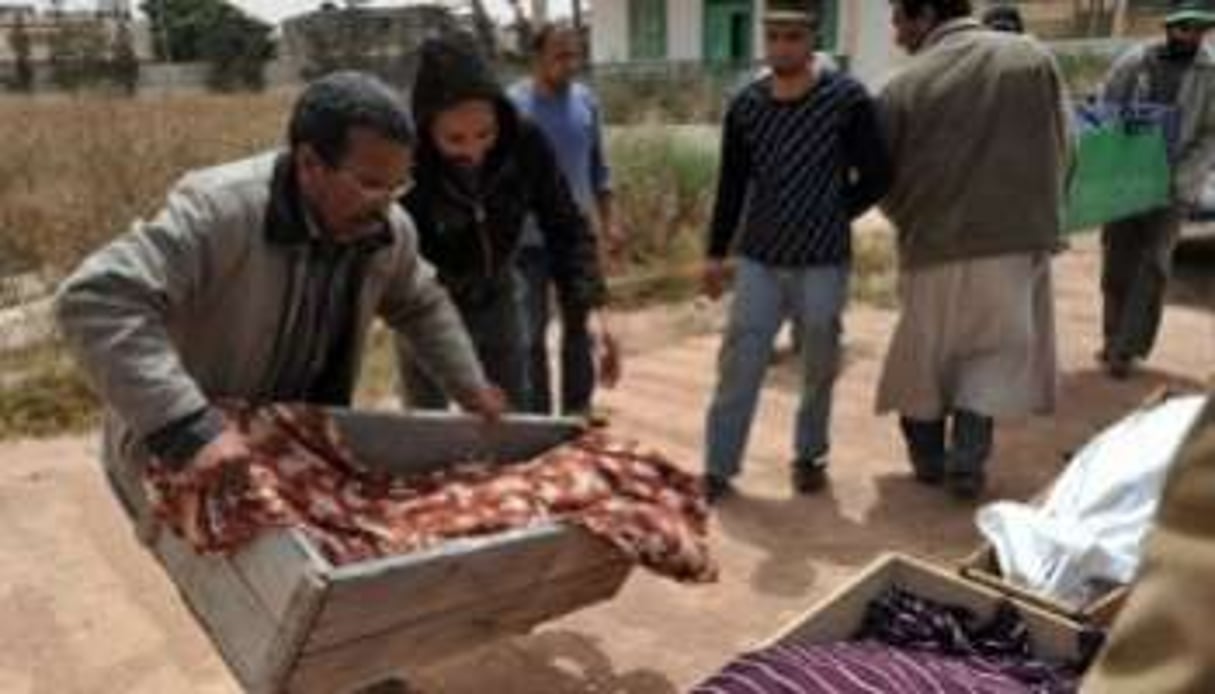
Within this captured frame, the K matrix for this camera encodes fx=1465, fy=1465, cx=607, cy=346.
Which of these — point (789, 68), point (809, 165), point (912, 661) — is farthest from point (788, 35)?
point (912, 661)

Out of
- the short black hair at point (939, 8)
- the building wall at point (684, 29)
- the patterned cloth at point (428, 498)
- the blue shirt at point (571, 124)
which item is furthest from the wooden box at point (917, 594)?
the building wall at point (684, 29)

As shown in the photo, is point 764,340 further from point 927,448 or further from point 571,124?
point 571,124

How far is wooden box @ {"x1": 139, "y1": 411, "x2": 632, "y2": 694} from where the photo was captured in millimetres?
2576

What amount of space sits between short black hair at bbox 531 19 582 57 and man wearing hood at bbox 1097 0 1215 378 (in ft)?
9.18

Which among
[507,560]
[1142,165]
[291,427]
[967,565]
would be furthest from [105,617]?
[1142,165]

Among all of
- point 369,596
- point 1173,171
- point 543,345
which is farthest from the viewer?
point 1173,171

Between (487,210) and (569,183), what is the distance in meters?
0.79

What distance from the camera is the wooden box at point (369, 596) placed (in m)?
2.58

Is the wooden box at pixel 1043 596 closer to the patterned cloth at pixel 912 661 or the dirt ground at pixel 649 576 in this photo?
the patterned cloth at pixel 912 661

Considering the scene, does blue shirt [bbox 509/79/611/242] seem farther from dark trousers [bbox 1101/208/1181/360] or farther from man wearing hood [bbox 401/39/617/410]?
Result: dark trousers [bbox 1101/208/1181/360]

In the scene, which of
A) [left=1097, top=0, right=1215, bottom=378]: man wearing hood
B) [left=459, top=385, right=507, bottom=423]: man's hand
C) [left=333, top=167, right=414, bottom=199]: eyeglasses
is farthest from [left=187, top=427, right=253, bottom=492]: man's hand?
[left=1097, top=0, right=1215, bottom=378]: man wearing hood

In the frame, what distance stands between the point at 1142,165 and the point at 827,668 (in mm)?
4449

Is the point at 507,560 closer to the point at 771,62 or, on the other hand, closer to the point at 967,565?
the point at 967,565

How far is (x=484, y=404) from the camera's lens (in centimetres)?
338
